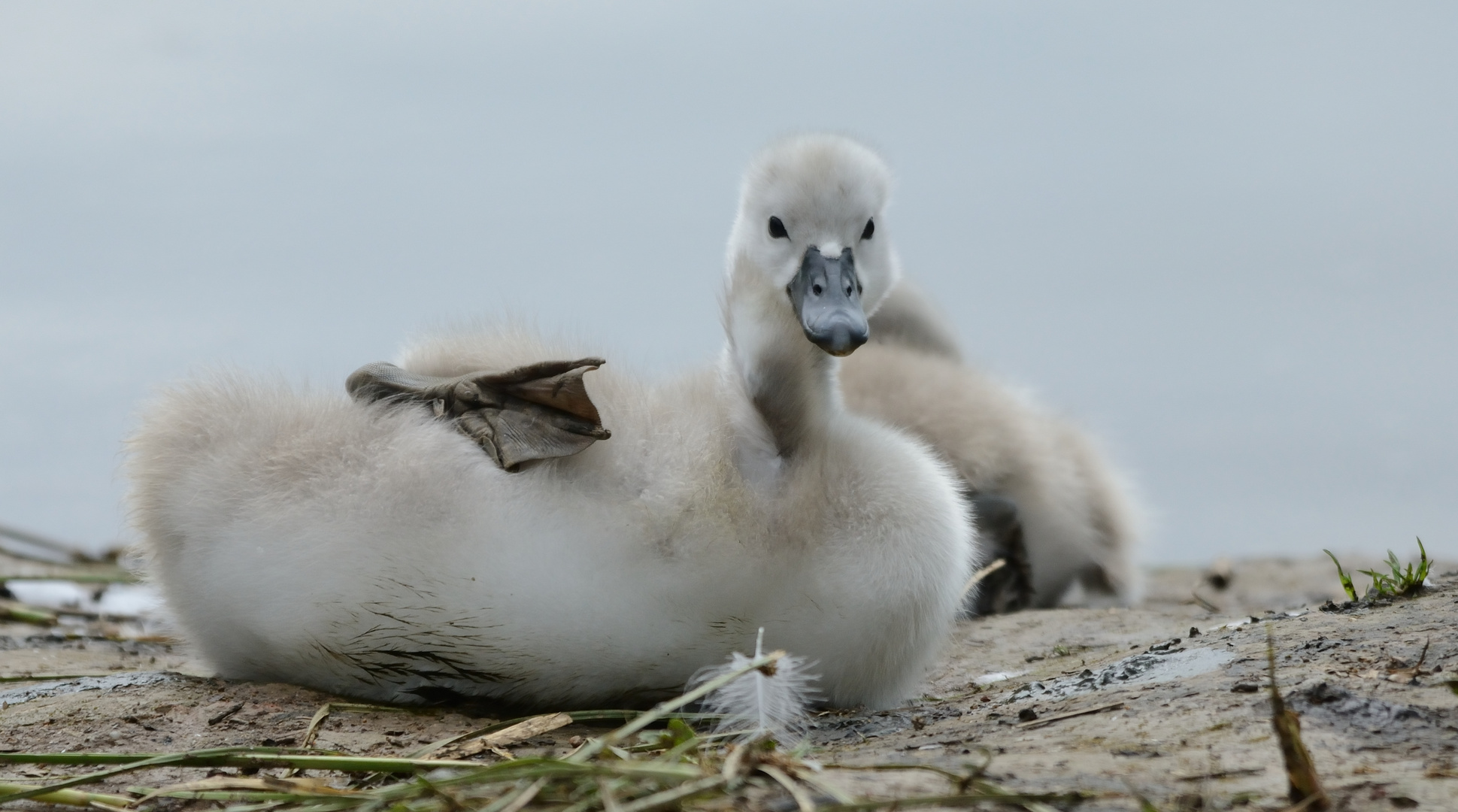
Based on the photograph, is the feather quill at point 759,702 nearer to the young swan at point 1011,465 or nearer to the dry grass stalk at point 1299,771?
the dry grass stalk at point 1299,771

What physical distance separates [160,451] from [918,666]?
1460mm

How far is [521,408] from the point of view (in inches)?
93.5

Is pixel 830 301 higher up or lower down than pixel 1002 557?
higher up

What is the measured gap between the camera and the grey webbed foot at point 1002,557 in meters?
4.13

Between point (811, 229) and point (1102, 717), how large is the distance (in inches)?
40.4

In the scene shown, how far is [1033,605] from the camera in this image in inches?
170

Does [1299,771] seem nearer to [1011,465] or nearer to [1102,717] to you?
[1102,717]

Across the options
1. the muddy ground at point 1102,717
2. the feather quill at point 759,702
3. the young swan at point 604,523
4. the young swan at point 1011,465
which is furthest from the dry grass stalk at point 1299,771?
the young swan at point 1011,465

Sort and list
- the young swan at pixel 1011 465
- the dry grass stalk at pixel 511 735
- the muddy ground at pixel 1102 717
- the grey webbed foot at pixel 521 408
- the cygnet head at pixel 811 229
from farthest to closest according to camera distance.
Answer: the young swan at pixel 1011 465, the cygnet head at pixel 811 229, the grey webbed foot at pixel 521 408, the dry grass stalk at pixel 511 735, the muddy ground at pixel 1102 717

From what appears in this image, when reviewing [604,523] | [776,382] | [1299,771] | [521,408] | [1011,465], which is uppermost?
[1011,465]

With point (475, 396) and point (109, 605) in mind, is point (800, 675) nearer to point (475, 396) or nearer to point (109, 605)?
point (475, 396)

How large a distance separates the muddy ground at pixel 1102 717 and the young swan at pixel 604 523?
131 millimetres

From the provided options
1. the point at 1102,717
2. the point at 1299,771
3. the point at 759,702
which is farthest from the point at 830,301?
the point at 1299,771

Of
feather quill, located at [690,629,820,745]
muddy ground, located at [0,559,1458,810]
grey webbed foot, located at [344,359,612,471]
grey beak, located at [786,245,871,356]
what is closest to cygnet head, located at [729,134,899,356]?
grey beak, located at [786,245,871,356]
